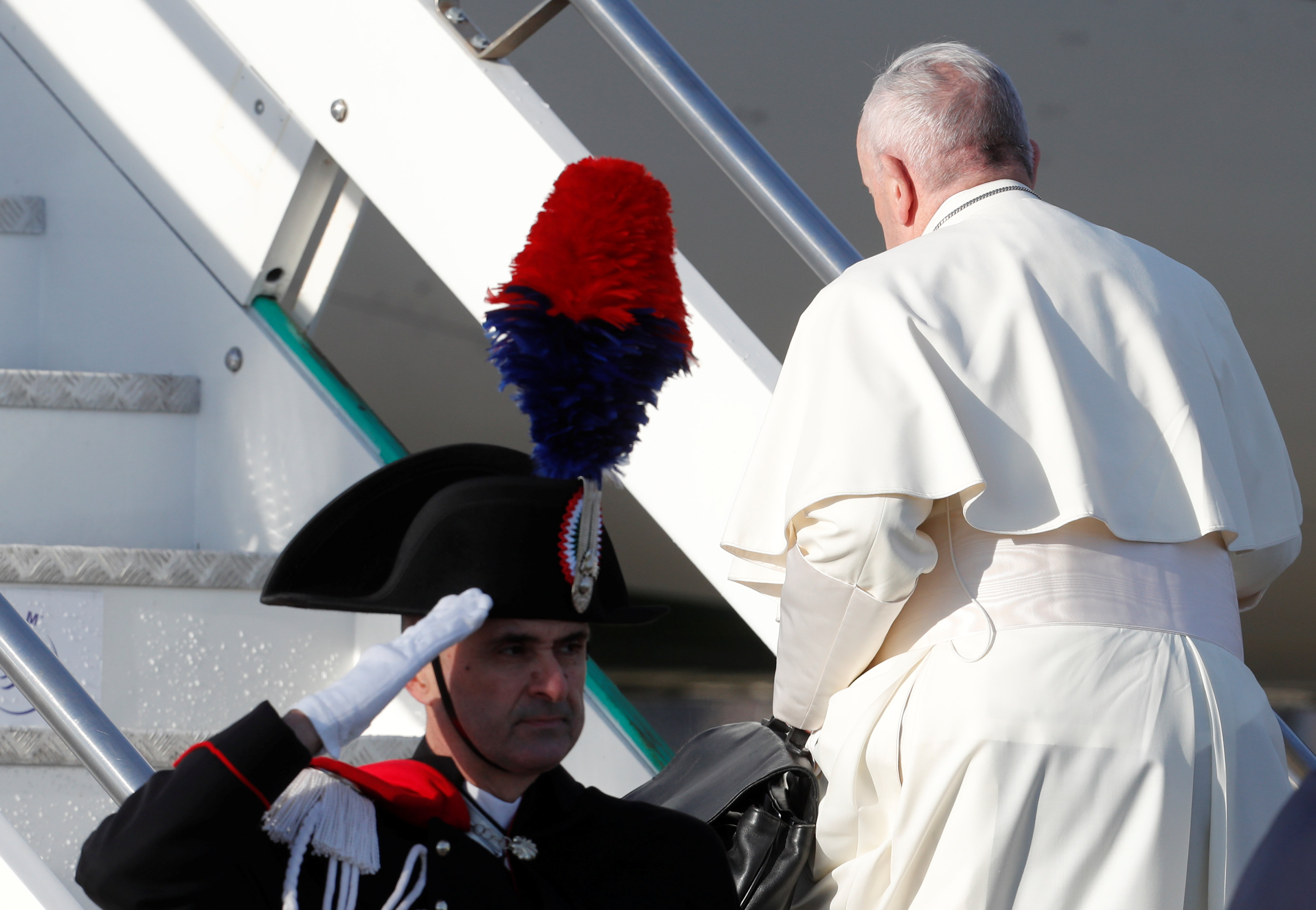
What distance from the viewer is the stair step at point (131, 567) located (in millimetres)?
2193

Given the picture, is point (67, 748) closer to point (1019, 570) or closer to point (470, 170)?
point (470, 170)

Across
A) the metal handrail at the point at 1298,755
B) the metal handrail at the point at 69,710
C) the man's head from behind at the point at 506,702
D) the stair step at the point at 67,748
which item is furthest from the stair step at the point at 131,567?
the metal handrail at the point at 1298,755

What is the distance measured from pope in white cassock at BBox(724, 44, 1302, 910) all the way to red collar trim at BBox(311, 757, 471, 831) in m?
0.44

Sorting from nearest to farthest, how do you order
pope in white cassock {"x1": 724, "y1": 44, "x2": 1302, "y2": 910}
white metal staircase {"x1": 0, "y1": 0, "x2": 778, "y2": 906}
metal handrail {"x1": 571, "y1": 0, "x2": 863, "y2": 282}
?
pope in white cassock {"x1": 724, "y1": 44, "x2": 1302, "y2": 910} < metal handrail {"x1": 571, "y1": 0, "x2": 863, "y2": 282} < white metal staircase {"x1": 0, "y1": 0, "x2": 778, "y2": 906}

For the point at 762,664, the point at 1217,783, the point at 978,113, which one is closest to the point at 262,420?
the point at 978,113

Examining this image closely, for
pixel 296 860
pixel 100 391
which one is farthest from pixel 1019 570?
pixel 100 391

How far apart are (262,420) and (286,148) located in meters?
0.51

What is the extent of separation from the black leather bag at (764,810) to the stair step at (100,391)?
1509mm

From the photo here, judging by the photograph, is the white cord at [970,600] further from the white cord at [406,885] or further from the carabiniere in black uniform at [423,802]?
the white cord at [406,885]

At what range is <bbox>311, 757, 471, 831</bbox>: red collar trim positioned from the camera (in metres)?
1.06

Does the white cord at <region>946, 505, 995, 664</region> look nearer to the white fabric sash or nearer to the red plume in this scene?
the white fabric sash

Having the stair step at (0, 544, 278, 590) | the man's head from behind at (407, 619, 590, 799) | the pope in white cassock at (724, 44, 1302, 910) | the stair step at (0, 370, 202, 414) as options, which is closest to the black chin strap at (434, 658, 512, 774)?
the man's head from behind at (407, 619, 590, 799)

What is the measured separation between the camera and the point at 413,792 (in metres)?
1.07

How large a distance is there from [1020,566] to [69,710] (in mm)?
938
